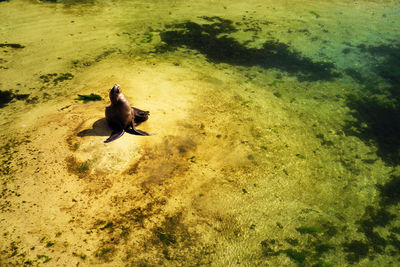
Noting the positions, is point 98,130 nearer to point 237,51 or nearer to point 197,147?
point 197,147

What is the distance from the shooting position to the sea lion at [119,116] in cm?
414

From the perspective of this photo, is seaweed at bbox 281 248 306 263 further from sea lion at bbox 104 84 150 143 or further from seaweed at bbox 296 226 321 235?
sea lion at bbox 104 84 150 143

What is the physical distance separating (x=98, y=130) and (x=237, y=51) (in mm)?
4065

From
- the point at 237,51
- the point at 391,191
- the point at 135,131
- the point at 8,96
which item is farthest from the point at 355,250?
the point at 8,96

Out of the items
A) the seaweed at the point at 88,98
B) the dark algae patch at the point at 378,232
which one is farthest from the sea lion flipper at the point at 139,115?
the dark algae patch at the point at 378,232

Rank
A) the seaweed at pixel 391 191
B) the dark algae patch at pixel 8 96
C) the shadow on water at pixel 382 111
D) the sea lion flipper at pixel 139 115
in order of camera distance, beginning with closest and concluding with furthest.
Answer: the seaweed at pixel 391 191 → the sea lion flipper at pixel 139 115 → the shadow on water at pixel 382 111 → the dark algae patch at pixel 8 96

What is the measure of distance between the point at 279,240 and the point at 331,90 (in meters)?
3.84

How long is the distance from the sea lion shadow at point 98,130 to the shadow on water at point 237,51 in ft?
10.0

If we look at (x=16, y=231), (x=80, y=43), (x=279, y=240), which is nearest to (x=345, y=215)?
(x=279, y=240)

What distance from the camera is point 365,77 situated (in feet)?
Answer: 21.5

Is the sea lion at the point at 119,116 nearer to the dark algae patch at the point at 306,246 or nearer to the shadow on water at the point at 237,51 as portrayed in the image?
the dark algae patch at the point at 306,246

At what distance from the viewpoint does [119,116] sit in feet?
13.7

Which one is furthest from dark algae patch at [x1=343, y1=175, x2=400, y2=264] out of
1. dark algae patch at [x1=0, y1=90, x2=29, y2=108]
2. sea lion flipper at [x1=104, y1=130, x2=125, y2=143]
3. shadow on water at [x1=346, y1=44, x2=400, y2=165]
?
dark algae patch at [x1=0, y1=90, x2=29, y2=108]

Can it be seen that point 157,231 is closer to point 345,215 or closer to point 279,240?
point 279,240
